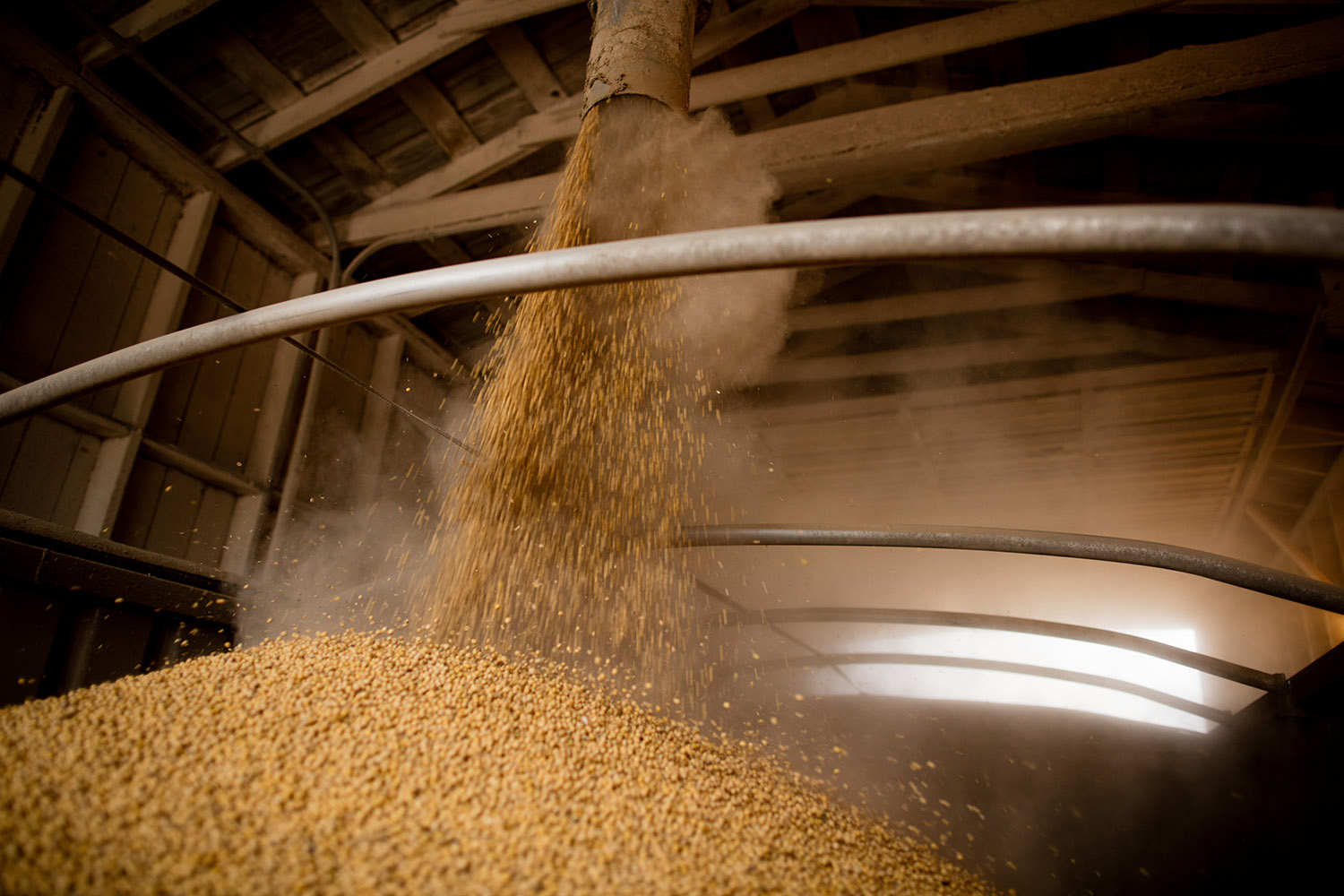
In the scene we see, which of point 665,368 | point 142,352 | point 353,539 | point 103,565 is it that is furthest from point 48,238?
point 665,368

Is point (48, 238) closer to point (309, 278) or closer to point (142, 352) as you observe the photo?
point (309, 278)

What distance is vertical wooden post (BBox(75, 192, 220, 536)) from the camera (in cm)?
249

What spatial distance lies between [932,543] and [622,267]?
1304 mm

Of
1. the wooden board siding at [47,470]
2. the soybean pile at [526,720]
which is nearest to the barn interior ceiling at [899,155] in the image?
the soybean pile at [526,720]

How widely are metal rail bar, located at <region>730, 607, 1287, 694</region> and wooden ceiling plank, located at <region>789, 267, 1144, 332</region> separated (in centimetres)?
173

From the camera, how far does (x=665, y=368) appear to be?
1.82 meters

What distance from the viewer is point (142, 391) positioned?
2.66 m

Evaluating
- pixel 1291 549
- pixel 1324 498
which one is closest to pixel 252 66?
pixel 1291 549

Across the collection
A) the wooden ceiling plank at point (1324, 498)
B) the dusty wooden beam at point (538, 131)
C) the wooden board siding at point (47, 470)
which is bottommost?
the wooden board siding at point (47, 470)

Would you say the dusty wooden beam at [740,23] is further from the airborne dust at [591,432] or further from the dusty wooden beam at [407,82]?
the dusty wooden beam at [407,82]

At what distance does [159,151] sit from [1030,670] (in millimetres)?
3996

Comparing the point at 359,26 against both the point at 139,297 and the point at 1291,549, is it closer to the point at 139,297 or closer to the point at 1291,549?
the point at 139,297

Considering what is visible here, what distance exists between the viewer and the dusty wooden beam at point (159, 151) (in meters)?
2.46

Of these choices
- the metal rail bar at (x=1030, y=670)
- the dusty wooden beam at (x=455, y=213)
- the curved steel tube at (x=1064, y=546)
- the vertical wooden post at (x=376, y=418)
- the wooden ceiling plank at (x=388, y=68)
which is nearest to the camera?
the curved steel tube at (x=1064, y=546)
